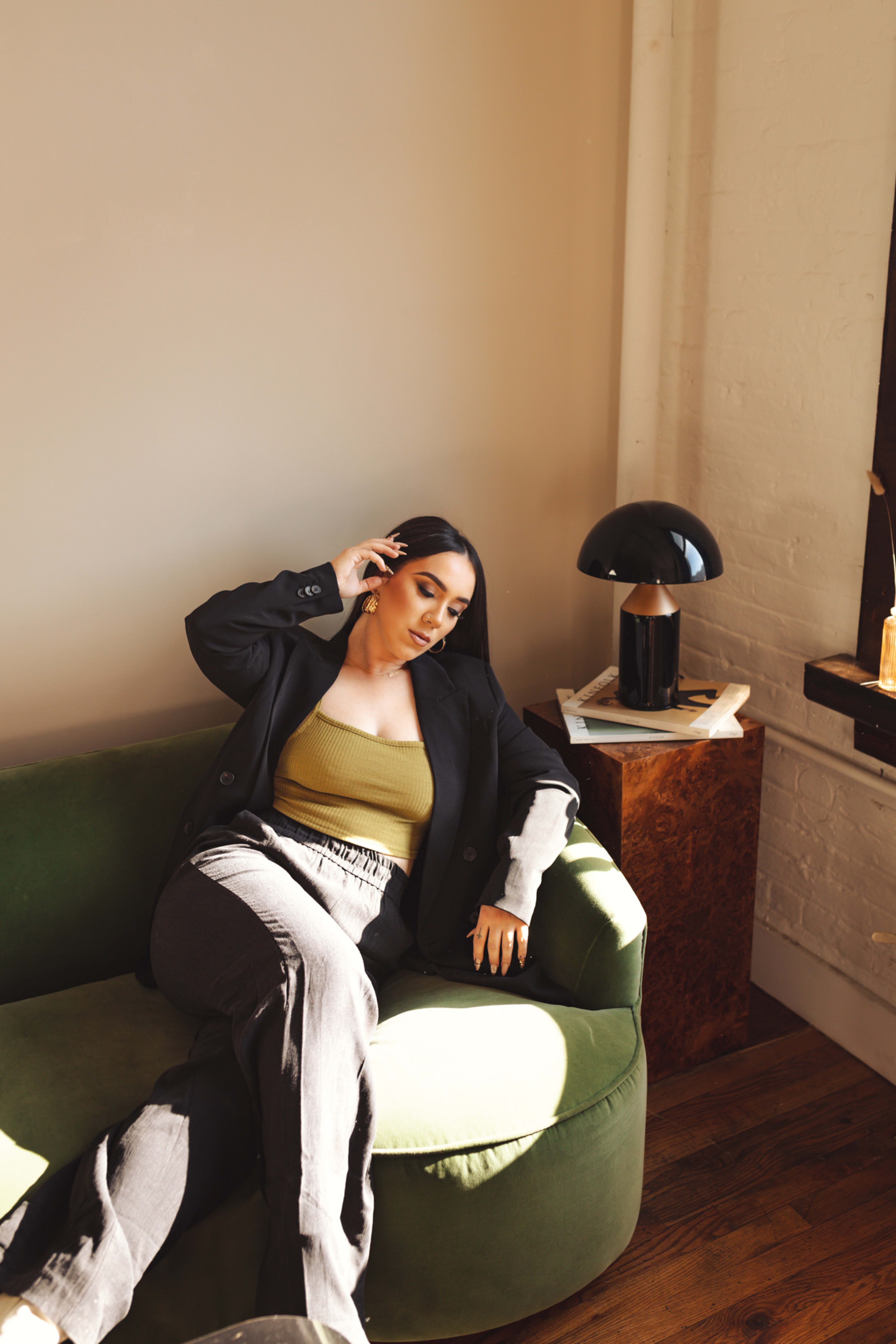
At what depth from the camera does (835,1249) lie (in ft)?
6.12

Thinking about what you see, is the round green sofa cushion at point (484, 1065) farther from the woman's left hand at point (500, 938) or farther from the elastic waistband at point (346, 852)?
the elastic waistband at point (346, 852)

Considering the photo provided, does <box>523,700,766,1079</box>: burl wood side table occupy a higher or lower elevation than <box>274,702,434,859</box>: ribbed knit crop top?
lower

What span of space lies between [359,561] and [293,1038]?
91 centimetres

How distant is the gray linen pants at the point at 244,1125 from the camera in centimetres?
139

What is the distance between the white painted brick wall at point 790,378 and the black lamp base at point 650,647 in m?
0.31

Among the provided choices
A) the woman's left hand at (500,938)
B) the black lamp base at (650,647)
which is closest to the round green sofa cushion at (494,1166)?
the woman's left hand at (500,938)

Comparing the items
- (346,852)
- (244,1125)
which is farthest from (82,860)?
(244,1125)

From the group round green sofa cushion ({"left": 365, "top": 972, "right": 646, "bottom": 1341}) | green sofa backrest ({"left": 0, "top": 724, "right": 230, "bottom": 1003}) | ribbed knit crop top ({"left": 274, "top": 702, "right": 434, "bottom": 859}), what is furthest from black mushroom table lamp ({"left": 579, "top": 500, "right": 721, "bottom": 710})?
green sofa backrest ({"left": 0, "top": 724, "right": 230, "bottom": 1003})

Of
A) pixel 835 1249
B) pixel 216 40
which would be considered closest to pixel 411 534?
pixel 216 40

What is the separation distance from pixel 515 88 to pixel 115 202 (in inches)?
36.3

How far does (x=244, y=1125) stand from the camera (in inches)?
62.2

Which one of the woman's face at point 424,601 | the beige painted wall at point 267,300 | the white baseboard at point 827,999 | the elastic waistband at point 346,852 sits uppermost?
the beige painted wall at point 267,300

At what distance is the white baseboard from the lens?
7.47ft

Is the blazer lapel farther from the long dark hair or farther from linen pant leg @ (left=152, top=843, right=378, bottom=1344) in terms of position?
linen pant leg @ (left=152, top=843, right=378, bottom=1344)
